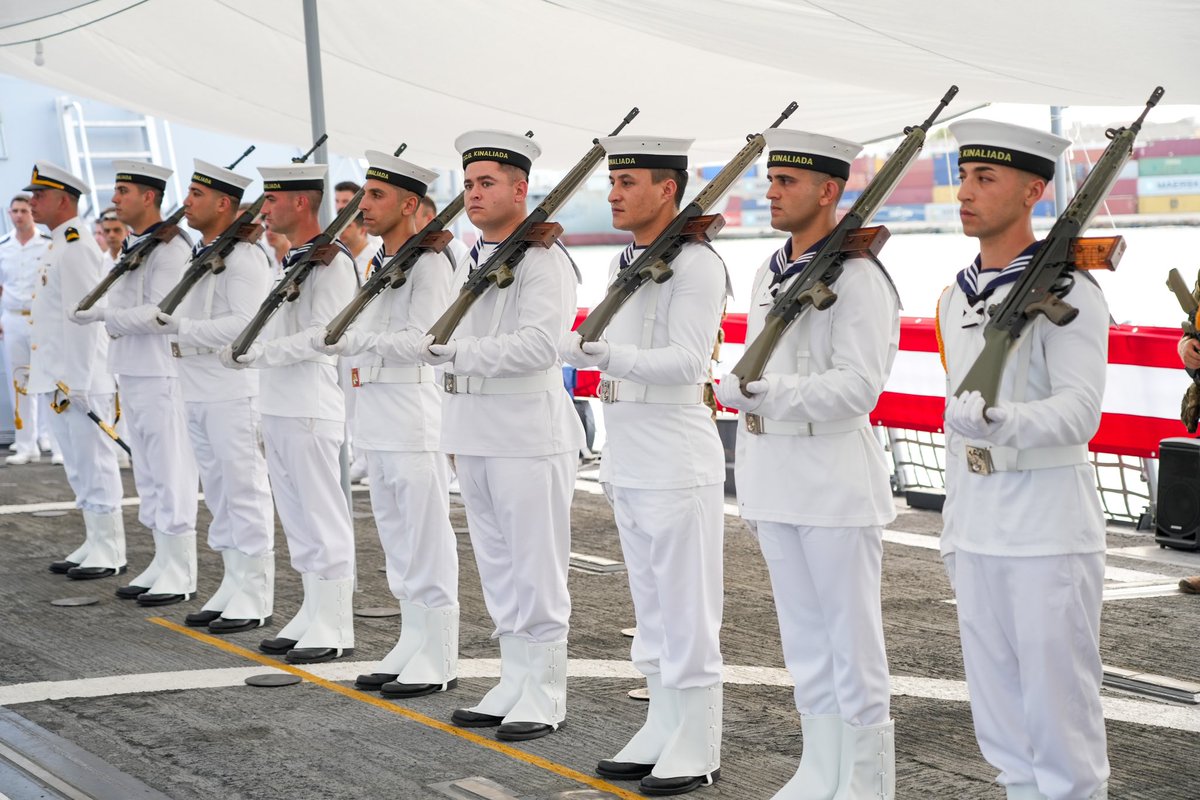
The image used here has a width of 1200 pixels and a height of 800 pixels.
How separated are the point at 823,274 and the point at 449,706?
2150 mm

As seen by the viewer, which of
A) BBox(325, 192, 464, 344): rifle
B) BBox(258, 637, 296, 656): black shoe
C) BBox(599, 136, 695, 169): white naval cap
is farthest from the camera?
BBox(258, 637, 296, 656): black shoe

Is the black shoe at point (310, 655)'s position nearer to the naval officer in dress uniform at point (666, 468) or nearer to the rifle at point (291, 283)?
the rifle at point (291, 283)

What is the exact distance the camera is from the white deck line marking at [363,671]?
4805 millimetres

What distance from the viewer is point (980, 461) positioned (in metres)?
3.14

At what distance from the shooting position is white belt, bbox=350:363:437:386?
5.09 meters

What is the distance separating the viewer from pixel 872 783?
356 cm

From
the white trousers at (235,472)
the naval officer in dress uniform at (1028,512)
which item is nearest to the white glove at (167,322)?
the white trousers at (235,472)

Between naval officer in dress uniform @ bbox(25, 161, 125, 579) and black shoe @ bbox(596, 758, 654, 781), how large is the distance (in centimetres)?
402

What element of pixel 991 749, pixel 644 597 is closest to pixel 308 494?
pixel 644 597

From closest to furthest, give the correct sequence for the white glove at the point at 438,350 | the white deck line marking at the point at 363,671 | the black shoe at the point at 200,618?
the white glove at the point at 438,350 → the white deck line marking at the point at 363,671 → the black shoe at the point at 200,618

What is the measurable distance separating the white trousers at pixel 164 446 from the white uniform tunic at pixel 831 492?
368cm

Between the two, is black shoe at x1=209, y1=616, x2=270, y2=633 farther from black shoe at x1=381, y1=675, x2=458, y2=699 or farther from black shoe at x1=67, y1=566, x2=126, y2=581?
black shoe at x1=67, y1=566, x2=126, y2=581

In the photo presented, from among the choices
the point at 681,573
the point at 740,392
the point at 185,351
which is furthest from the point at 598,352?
the point at 185,351

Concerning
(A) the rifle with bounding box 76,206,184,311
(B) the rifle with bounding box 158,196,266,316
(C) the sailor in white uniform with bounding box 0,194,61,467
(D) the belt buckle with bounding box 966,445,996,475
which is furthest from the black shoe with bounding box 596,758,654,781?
(C) the sailor in white uniform with bounding box 0,194,61,467
